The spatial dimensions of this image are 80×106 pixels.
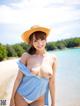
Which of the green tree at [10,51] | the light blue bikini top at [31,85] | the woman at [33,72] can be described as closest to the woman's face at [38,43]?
the woman at [33,72]

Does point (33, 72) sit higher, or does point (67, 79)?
point (33, 72)

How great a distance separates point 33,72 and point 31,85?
0.30 ft

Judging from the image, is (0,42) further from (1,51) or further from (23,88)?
(23,88)

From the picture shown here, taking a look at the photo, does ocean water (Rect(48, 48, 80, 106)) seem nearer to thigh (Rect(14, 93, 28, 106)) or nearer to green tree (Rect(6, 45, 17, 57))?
green tree (Rect(6, 45, 17, 57))

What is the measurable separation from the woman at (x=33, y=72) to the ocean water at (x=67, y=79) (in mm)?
420

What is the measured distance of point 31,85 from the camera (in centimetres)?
227

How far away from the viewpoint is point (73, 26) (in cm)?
274

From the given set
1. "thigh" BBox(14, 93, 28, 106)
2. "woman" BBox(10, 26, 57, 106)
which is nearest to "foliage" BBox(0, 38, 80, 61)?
"woman" BBox(10, 26, 57, 106)

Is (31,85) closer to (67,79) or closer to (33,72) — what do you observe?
(33,72)

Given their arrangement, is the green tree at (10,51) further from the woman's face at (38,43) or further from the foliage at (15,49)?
the woman's face at (38,43)

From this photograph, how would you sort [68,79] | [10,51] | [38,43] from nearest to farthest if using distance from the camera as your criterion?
[38,43], [10,51], [68,79]

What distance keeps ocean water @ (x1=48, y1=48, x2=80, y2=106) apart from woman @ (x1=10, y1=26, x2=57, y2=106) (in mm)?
420

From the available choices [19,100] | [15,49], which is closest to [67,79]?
[15,49]

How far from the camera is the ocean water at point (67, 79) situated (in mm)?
2723
